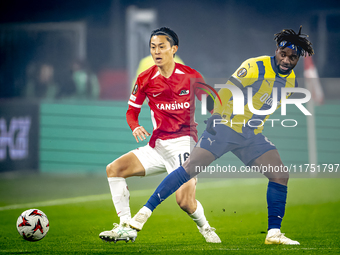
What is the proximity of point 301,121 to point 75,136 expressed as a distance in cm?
495

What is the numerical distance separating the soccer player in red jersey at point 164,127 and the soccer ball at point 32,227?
68cm

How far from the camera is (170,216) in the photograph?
664 cm

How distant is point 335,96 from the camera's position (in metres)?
12.1

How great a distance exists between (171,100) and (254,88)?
0.80 meters

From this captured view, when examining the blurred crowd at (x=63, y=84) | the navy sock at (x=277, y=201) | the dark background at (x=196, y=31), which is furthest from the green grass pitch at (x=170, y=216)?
the dark background at (x=196, y=31)

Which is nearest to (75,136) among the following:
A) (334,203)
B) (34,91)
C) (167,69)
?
(34,91)

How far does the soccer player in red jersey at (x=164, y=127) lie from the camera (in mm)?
4707

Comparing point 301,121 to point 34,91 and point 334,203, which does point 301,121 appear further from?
point 34,91

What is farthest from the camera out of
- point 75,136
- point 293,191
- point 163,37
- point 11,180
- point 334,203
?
point 75,136

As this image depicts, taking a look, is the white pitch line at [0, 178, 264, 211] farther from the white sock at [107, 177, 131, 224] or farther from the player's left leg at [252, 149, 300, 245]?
the player's left leg at [252, 149, 300, 245]

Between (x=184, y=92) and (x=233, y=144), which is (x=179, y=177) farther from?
(x=184, y=92)

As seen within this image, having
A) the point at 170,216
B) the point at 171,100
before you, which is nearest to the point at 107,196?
the point at 170,216

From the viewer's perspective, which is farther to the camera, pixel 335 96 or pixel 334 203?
pixel 335 96

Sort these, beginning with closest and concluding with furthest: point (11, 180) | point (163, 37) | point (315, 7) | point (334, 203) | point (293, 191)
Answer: point (163, 37) → point (334, 203) → point (293, 191) → point (11, 180) → point (315, 7)
